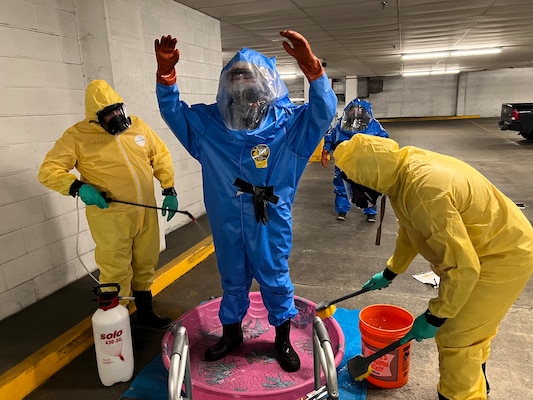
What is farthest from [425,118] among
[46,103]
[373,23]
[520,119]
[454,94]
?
[46,103]

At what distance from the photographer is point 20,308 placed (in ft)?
9.26

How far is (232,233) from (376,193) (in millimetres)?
769

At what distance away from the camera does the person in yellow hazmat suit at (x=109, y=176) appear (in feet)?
7.87

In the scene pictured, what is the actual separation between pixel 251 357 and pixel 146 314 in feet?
2.76

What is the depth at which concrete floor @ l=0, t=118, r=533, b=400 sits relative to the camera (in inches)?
86.0

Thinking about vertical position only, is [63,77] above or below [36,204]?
above

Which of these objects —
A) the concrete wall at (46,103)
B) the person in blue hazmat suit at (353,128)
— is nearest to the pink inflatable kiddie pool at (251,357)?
the concrete wall at (46,103)

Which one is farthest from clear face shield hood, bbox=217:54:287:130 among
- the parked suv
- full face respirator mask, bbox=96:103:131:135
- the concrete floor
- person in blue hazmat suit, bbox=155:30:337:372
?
the parked suv

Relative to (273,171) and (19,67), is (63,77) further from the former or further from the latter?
(273,171)

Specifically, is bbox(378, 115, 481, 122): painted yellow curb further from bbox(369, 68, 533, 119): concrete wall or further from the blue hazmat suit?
the blue hazmat suit

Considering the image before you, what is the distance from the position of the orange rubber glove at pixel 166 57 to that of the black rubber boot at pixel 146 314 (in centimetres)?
146

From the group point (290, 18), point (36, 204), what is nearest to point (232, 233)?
point (36, 204)

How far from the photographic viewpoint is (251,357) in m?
2.41

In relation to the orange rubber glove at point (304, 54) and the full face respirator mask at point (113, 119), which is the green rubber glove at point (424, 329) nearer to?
the orange rubber glove at point (304, 54)
